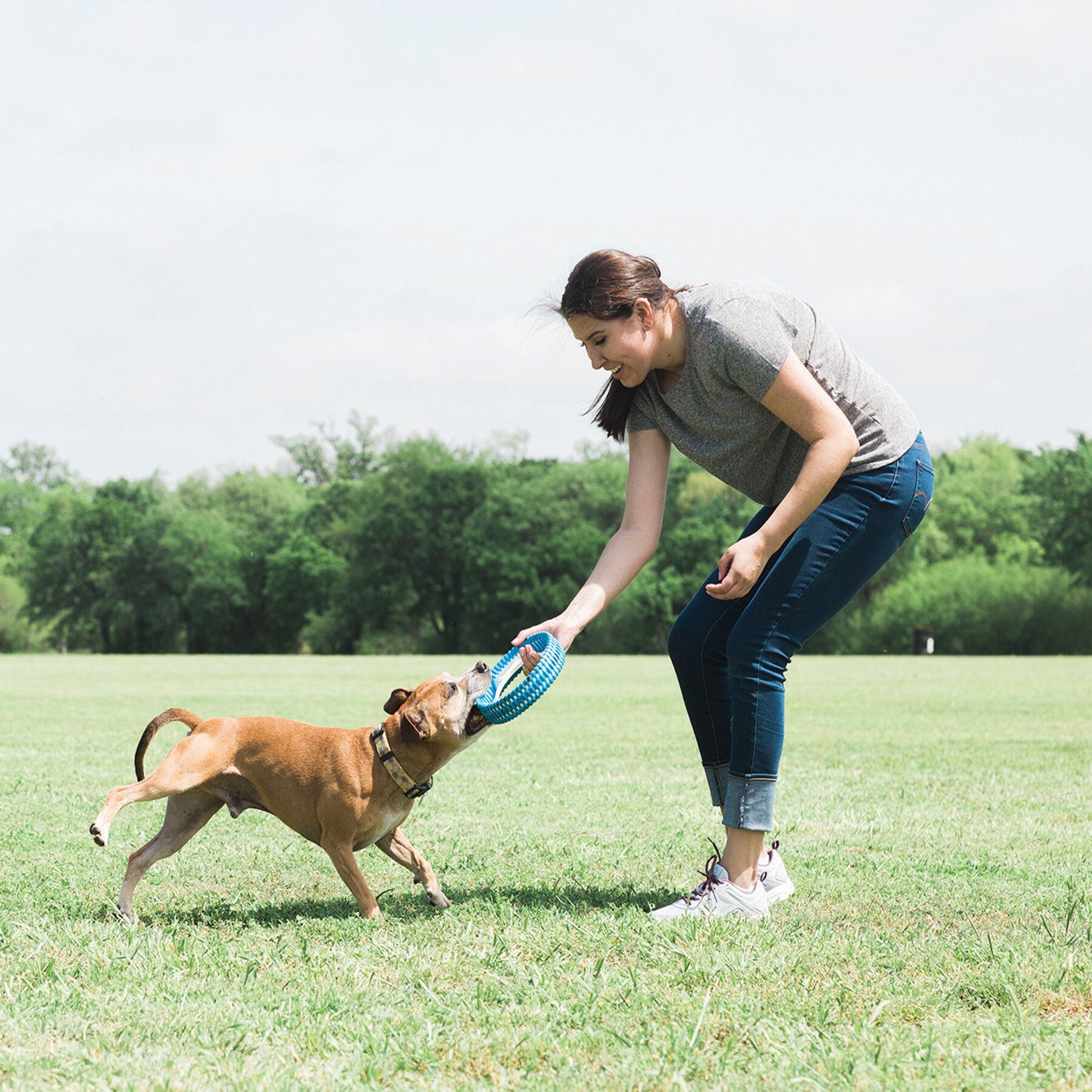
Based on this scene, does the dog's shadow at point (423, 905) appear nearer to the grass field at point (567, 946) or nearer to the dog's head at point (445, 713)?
the grass field at point (567, 946)

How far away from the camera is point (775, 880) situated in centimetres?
473

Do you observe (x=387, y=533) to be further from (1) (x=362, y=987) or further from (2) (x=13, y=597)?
(1) (x=362, y=987)

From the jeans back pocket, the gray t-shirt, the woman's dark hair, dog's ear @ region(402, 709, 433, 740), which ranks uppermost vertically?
the woman's dark hair

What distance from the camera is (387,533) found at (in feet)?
225

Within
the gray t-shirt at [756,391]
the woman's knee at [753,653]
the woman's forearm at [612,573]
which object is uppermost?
the gray t-shirt at [756,391]

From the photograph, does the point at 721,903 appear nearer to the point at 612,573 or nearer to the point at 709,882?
the point at 709,882

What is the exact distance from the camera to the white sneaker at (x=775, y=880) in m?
4.67

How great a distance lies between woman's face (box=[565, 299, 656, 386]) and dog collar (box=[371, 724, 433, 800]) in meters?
1.65

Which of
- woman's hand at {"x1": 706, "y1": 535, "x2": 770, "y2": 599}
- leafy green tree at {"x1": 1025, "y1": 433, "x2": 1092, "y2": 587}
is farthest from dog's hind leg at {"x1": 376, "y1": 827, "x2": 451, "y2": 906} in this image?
leafy green tree at {"x1": 1025, "y1": 433, "x2": 1092, "y2": 587}

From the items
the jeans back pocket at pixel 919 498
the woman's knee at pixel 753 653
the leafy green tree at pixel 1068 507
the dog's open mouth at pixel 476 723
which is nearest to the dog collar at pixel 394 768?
the dog's open mouth at pixel 476 723

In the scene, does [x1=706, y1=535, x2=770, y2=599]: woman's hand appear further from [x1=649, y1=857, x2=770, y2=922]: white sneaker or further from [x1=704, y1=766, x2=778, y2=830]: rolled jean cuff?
[x1=649, y1=857, x2=770, y2=922]: white sneaker

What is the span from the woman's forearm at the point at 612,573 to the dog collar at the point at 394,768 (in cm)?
84

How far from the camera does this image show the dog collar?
476 centimetres

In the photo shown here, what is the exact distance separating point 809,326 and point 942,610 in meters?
58.0
